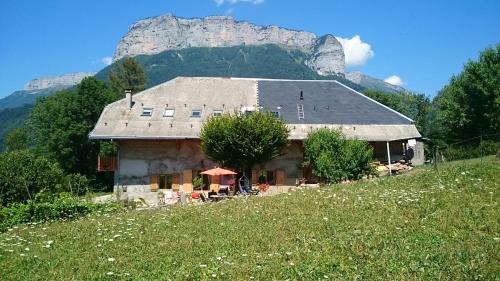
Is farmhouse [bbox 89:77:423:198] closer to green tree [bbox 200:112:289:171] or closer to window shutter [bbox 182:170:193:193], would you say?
window shutter [bbox 182:170:193:193]

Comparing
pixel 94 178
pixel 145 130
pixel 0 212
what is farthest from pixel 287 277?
pixel 94 178

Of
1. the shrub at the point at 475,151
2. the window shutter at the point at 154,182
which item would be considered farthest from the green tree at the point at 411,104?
the window shutter at the point at 154,182

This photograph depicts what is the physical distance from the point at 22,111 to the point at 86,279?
213695mm

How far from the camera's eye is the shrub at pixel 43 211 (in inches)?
579

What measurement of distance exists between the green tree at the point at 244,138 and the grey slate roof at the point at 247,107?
472 centimetres

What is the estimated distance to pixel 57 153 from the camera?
5019 centimetres

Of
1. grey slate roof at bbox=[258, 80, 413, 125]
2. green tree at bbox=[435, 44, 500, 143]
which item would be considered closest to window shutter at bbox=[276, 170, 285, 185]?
grey slate roof at bbox=[258, 80, 413, 125]

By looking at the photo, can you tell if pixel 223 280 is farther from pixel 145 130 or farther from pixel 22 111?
pixel 22 111

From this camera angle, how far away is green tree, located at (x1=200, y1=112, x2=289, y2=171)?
2692 centimetres

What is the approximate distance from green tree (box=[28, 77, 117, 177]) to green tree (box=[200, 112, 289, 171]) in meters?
26.0

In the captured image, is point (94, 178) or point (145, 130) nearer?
point (145, 130)

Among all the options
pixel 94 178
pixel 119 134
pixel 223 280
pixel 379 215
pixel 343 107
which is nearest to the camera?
pixel 223 280

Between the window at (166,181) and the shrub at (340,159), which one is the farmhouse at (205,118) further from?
the shrub at (340,159)

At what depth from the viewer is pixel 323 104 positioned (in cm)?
3722
